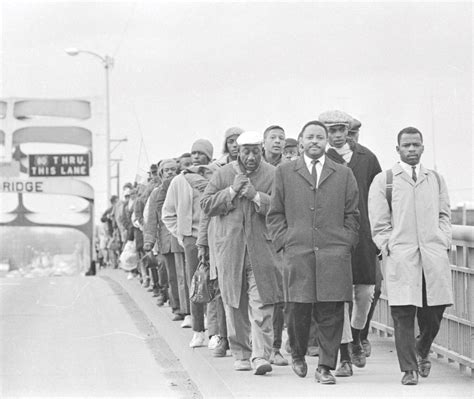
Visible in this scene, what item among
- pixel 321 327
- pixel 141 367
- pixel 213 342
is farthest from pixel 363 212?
pixel 141 367

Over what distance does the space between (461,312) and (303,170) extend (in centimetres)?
175

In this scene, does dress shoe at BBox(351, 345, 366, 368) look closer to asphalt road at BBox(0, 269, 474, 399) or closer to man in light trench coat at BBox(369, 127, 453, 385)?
asphalt road at BBox(0, 269, 474, 399)

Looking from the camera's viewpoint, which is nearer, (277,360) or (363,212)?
(363,212)

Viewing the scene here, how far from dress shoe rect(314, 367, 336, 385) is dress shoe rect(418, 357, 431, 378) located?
2.35ft

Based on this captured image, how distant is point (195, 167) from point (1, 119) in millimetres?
53332

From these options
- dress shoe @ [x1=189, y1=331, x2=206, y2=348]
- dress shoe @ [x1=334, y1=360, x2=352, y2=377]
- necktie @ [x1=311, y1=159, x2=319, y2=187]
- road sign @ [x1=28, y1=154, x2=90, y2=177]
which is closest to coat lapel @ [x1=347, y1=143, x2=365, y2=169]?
necktie @ [x1=311, y1=159, x2=319, y2=187]

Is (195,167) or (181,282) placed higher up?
(195,167)

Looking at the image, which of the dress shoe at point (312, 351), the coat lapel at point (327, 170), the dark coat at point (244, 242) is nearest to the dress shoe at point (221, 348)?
the dress shoe at point (312, 351)

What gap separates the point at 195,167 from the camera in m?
12.3

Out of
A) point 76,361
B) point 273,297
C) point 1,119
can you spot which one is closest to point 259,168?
point 273,297

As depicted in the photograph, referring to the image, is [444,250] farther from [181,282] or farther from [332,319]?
[181,282]

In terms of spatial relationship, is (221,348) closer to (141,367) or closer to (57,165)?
(141,367)

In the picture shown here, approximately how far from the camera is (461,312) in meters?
9.61

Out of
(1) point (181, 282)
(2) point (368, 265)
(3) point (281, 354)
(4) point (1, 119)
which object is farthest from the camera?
(4) point (1, 119)
